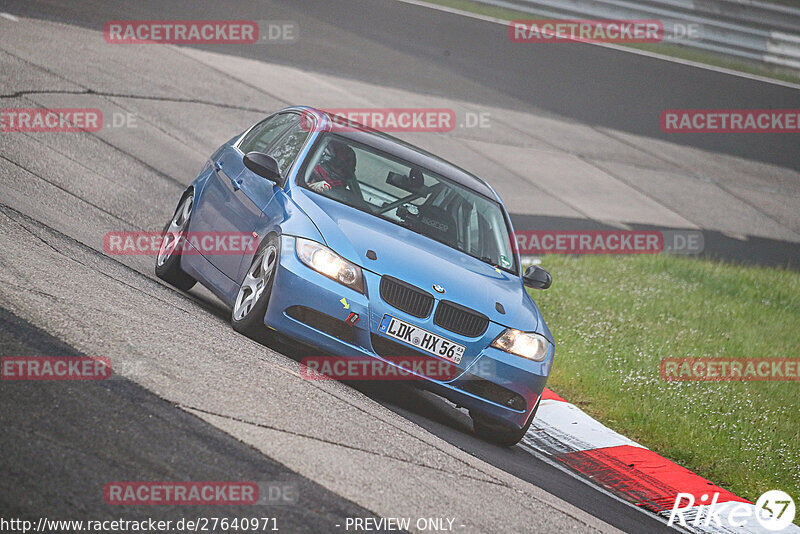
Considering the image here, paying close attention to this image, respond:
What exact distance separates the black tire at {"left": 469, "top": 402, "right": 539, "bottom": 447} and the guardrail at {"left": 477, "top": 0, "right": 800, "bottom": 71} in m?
17.7

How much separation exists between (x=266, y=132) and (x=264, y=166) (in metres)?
1.43

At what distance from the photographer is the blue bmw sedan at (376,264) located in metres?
6.72

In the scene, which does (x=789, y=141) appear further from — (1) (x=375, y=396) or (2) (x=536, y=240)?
(1) (x=375, y=396)

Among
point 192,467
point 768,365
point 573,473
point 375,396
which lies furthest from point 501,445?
point 768,365

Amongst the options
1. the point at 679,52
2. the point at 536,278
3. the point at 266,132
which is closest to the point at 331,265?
the point at 536,278

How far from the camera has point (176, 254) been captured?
8570 mm

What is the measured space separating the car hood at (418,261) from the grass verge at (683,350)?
1.86 metres

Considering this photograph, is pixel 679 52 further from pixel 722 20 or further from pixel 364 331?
pixel 364 331

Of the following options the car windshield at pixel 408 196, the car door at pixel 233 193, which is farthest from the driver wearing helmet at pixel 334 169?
the car door at pixel 233 193

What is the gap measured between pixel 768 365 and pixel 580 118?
1237 cm

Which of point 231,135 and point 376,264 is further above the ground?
point 376,264

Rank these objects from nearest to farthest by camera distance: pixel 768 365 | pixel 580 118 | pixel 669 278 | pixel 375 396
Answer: pixel 375 396 → pixel 768 365 → pixel 669 278 → pixel 580 118

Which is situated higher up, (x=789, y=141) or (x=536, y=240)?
(x=789, y=141)

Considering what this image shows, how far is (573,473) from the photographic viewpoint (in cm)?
748
